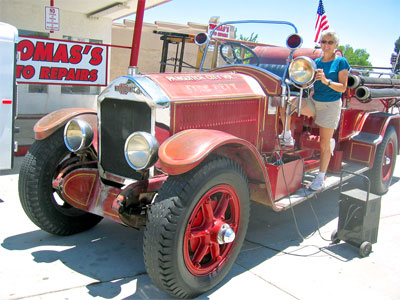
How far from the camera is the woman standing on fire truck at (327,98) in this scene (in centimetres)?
410

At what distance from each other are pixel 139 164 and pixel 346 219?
6.78ft

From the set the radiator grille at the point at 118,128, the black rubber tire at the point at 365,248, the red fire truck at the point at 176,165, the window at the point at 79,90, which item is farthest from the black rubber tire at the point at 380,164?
the window at the point at 79,90

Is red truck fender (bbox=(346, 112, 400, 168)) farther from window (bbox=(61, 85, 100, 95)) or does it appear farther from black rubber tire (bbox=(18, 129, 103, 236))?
window (bbox=(61, 85, 100, 95))

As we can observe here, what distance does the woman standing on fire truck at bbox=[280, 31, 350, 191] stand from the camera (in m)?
4.10

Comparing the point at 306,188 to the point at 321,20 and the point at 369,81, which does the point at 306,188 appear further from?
the point at 321,20

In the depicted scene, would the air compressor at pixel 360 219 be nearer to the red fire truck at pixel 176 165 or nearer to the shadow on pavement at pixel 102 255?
the red fire truck at pixel 176 165

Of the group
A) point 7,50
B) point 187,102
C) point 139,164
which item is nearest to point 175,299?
point 139,164

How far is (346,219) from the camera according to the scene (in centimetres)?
379

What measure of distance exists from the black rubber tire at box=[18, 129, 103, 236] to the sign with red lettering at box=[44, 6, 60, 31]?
5085 mm

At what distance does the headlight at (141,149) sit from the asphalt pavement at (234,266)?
937 millimetres

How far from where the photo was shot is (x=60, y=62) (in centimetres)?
735

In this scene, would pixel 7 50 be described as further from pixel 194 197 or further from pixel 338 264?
pixel 338 264

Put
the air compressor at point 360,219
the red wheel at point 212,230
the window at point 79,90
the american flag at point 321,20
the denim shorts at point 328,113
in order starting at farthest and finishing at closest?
the window at point 79,90 < the american flag at point 321,20 < the denim shorts at point 328,113 < the air compressor at point 360,219 < the red wheel at point 212,230

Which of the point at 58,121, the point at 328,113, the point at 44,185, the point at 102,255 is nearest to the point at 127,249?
the point at 102,255
